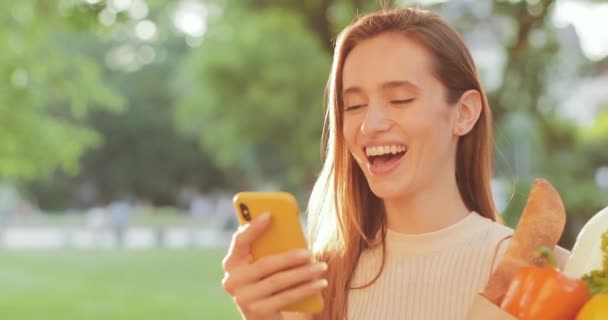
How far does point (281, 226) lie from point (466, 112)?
15.7 inches

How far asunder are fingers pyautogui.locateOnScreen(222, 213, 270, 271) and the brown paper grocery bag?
0.77ft

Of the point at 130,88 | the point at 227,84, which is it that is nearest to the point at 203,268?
the point at 227,84

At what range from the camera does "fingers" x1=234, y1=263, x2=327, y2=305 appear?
3.44 ft

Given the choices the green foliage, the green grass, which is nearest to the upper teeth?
the green foliage

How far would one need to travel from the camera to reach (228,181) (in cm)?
2425

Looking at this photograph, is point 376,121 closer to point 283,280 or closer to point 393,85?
point 393,85

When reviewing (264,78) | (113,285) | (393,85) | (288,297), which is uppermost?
(264,78)

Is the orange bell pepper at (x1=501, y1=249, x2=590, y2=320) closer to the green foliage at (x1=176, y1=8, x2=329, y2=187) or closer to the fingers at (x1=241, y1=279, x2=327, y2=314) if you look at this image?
the fingers at (x1=241, y1=279, x2=327, y2=314)

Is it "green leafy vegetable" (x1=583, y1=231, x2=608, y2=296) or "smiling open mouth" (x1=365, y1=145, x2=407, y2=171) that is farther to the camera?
"smiling open mouth" (x1=365, y1=145, x2=407, y2=171)

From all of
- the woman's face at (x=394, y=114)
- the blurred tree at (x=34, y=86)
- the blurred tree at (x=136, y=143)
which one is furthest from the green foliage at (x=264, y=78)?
the blurred tree at (x=136, y=143)

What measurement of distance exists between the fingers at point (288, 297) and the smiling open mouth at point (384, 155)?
0.25 metres

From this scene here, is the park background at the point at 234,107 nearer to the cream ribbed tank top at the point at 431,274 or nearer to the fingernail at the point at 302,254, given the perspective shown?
the cream ribbed tank top at the point at 431,274

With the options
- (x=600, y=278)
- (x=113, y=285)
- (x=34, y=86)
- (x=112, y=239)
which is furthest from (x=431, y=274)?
(x=112, y=239)

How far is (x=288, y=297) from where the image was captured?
41.7 inches
